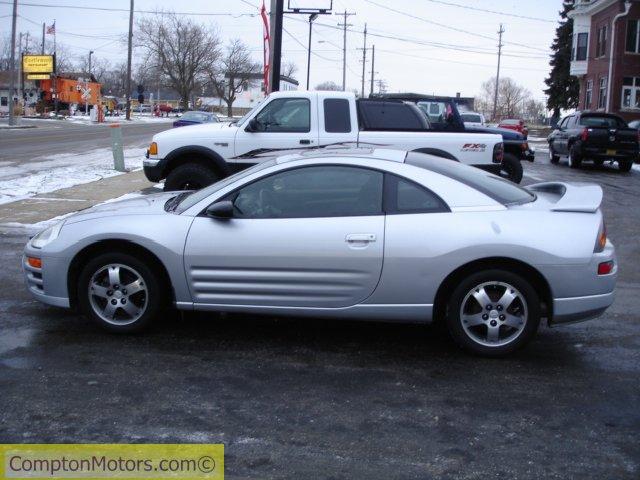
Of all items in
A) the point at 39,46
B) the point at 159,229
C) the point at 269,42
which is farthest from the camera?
the point at 39,46

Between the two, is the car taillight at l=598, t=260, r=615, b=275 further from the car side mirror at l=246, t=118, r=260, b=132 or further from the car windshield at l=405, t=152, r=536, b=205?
the car side mirror at l=246, t=118, r=260, b=132

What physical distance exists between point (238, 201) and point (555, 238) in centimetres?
230

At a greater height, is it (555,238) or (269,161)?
(269,161)

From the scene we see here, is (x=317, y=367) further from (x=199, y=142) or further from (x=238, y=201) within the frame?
(x=199, y=142)

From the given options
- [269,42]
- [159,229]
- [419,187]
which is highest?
[269,42]

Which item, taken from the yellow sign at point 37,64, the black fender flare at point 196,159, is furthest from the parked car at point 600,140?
the yellow sign at point 37,64

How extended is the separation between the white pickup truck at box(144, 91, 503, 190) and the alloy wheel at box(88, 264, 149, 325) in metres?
6.09

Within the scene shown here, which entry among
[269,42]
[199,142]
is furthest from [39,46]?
[199,142]

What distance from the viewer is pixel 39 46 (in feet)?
427

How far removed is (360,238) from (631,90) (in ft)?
137

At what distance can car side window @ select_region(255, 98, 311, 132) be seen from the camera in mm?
11922

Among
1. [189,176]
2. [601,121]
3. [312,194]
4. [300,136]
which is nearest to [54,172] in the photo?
[189,176]

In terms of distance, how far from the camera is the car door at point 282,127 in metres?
11.8

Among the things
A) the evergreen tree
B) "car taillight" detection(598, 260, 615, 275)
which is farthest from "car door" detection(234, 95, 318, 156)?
the evergreen tree
